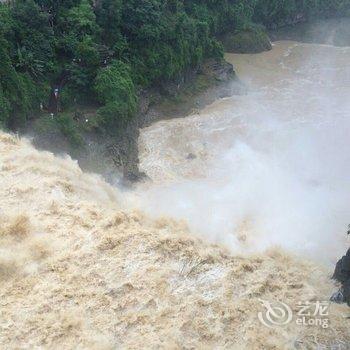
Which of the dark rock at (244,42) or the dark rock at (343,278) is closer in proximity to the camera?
the dark rock at (343,278)

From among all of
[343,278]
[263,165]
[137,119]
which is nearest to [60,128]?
[137,119]

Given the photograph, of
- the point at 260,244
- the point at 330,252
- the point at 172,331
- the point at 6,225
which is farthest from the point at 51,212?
the point at 330,252

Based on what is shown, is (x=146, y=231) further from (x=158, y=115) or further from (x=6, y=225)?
(x=158, y=115)

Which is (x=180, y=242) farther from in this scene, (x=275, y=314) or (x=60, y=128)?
(x=60, y=128)

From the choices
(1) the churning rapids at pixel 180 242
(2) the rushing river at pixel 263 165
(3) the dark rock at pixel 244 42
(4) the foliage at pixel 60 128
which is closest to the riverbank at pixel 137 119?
(4) the foliage at pixel 60 128

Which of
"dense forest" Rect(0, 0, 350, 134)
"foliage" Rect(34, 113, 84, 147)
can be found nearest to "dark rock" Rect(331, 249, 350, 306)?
"foliage" Rect(34, 113, 84, 147)

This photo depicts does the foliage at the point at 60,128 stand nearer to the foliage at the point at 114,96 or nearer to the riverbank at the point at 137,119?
the riverbank at the point at 137,119

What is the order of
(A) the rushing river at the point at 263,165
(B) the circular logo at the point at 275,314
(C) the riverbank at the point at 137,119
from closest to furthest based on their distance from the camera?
1. (B) the circular logo at the point at 275,314
2. (A) the rushing river at the point at 263,165
3. (C) the riverbank at the point at 137,119
